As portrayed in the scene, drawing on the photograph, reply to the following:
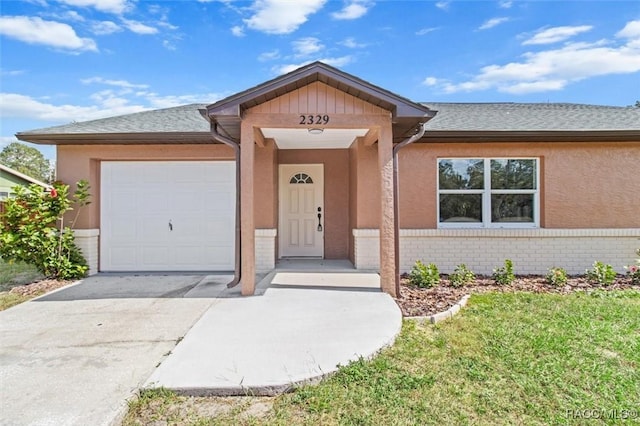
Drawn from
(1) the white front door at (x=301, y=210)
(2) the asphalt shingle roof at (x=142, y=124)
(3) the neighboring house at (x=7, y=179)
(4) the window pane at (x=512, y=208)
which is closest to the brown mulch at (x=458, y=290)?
(4) the window pane at (x=512, y=208)

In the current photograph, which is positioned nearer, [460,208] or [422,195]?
[422,195]

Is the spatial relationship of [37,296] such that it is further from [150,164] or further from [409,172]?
[409,172]

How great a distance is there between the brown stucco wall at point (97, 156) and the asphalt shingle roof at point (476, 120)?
1.40 ft

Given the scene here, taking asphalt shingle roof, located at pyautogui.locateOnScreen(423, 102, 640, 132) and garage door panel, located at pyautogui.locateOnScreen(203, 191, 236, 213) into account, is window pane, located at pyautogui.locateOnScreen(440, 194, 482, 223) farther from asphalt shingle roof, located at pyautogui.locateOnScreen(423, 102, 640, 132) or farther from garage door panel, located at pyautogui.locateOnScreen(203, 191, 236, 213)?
garage door panel, located at pyautogui.locateOnScreen(203, 191, 236, 213)

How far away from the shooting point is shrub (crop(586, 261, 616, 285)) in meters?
7.14

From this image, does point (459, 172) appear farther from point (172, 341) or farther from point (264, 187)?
point (172, 341)

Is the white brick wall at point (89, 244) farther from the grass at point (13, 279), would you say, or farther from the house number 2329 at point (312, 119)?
the house number 2329 at point (312, 119)

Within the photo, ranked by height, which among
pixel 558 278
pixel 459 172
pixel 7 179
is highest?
pixel 7 179

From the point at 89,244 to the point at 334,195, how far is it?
18.7ft

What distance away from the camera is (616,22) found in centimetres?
1027

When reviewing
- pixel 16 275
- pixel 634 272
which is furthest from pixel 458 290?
pixel 16 275

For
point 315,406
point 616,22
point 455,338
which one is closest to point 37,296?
point 315,406

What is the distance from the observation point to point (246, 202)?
231 inches

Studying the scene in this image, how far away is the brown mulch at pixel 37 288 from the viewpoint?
647 cm
